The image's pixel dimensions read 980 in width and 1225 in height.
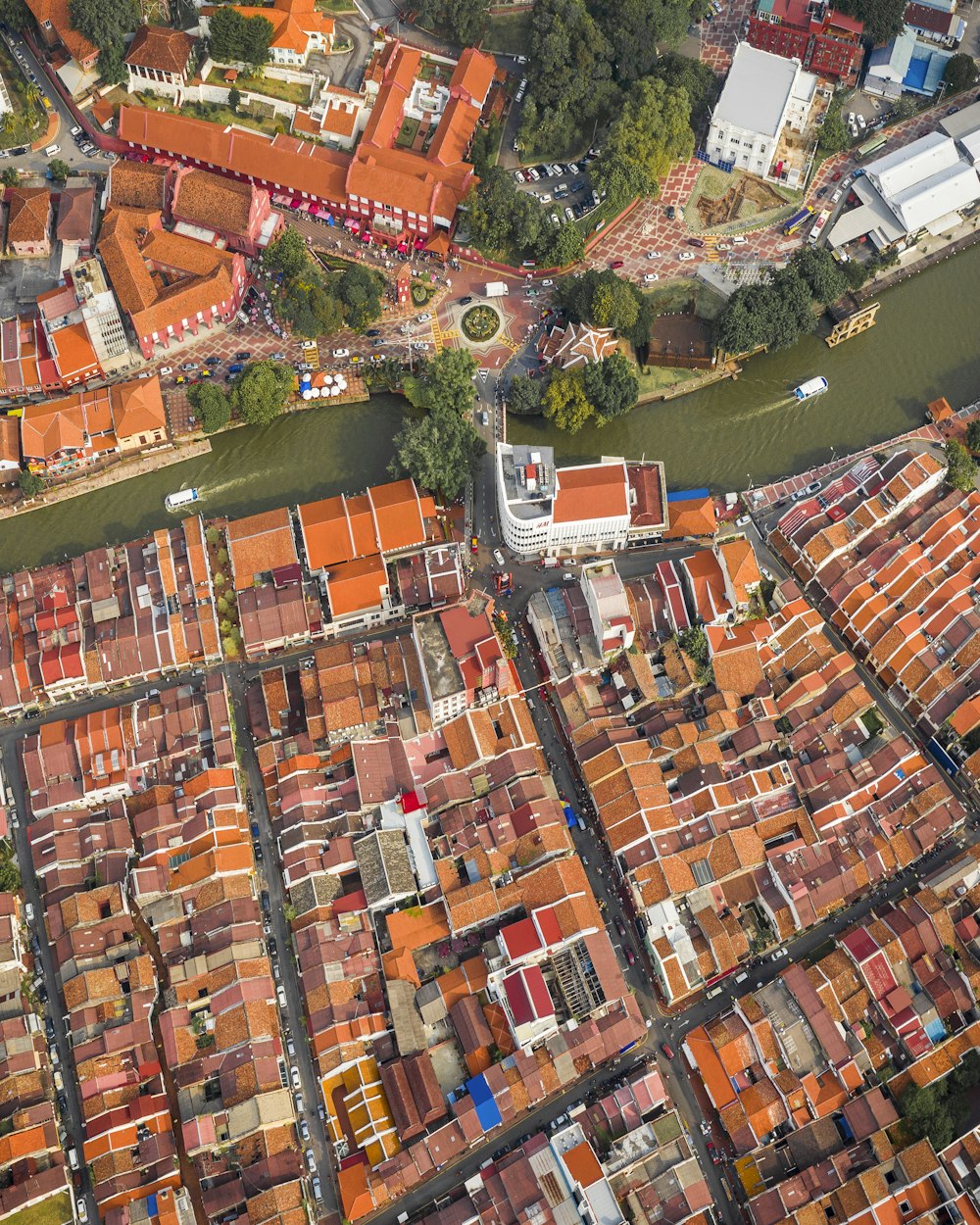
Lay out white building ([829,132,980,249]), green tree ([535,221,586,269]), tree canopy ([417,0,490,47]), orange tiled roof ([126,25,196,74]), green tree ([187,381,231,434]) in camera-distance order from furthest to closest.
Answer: tree canopy ([417,0,490,47]) < orange tiled roof ([126,25,196,74]) < white building ([829,132,980,249]) < green tree ([535,221,586,269]) < green tree ([187,381,231,434])

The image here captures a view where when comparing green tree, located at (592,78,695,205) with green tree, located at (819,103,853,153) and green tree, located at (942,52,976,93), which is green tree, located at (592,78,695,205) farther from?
green tree, located at (942,52,976,93)

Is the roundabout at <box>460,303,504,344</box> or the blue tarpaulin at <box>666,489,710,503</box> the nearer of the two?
the blue tarpaulin at <box>666,489,710,503</box>

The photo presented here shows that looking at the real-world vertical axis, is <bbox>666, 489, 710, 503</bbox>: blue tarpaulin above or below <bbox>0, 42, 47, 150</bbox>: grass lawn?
below

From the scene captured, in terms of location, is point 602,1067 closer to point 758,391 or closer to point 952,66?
point 758,391

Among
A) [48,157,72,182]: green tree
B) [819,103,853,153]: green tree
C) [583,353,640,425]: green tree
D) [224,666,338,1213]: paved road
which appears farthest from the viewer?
[48,157,72,182]: green tree

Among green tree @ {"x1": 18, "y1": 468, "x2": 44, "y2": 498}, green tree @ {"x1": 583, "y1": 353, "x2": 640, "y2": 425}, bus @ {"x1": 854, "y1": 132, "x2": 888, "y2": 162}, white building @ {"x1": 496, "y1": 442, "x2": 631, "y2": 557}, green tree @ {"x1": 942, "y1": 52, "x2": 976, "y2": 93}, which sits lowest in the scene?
white building @ {"x1": 496, "y1": 442, "x2": 631, "y2": 557}

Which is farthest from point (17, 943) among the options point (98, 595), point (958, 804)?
point (958, 804)

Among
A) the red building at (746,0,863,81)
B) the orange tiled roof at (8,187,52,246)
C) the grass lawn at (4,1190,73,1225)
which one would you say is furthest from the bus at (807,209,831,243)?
the grass lawn at (4,1190,73,1225)
